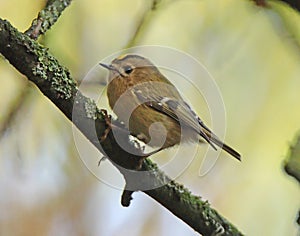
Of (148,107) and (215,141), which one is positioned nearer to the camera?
(148,107)

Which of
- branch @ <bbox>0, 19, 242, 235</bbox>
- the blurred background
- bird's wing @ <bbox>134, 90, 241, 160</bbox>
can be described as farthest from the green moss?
the blurred background

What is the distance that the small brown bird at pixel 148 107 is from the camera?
0.58 metres

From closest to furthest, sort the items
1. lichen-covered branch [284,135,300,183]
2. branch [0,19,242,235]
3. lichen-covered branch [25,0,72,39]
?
branch [0,19,242,235]
lichen-covered branch [25,0,72,39]
lichen-covered branch [284,135,300,183]

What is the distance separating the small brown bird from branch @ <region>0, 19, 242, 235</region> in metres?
0.04

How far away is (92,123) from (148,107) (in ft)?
0.37

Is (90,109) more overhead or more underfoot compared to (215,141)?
more overhead

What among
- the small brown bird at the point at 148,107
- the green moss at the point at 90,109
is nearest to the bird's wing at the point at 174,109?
the small brown bird at the point at 148,107

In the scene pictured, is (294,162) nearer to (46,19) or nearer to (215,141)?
(215,141)

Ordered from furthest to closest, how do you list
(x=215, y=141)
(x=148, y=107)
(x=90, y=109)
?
(x=215, y=141) < (x=148, y=107) < (x=90, y=109)

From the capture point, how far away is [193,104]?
81 cm

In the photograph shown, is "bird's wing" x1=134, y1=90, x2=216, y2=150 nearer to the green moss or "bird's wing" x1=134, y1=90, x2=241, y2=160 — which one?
"bird's wing" x1=134, y1=90, x2=241, y2=160

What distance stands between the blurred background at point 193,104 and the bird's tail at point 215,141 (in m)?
0.03

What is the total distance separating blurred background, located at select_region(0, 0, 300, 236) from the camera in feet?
2.70

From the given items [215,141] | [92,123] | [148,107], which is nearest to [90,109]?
[92,123]
